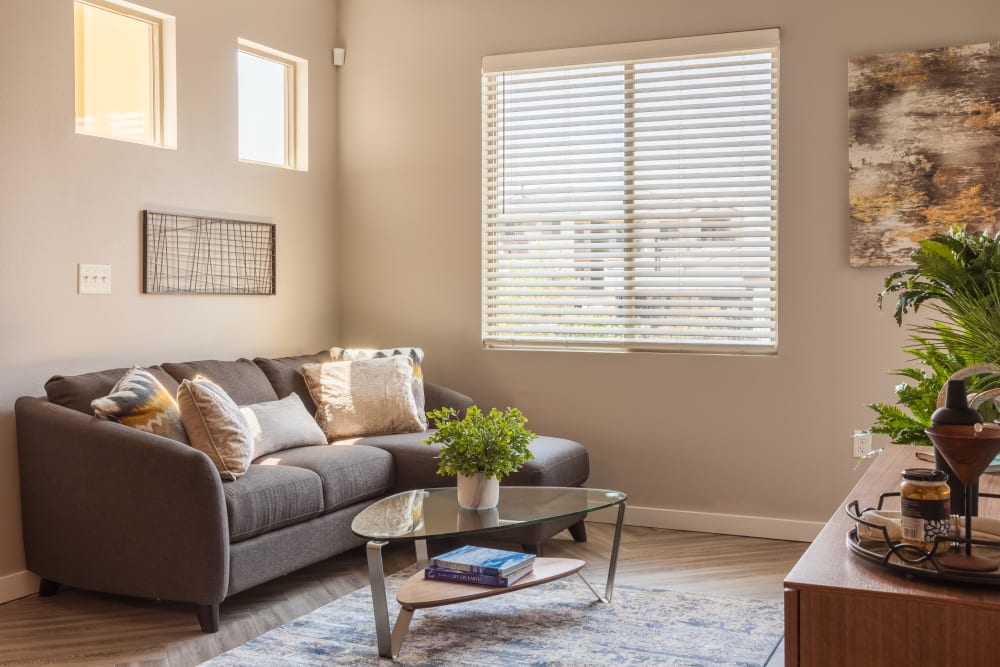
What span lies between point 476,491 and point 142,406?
1272mm

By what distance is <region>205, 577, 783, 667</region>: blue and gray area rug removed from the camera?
302cm

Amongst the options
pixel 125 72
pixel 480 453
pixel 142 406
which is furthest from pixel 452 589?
pixel 125 72

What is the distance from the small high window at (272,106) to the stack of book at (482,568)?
8.30ft

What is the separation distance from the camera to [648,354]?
4879 millimetres

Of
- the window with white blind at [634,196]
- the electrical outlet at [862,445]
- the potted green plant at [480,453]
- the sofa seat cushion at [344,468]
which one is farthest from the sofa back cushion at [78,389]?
the electrical outlet at [862,445]

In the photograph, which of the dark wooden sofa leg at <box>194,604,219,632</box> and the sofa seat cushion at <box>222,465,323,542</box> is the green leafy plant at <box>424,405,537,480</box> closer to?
the sofa seat cushion at <box>222,465,323,542</box>

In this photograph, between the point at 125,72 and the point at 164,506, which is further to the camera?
the point at 125,72

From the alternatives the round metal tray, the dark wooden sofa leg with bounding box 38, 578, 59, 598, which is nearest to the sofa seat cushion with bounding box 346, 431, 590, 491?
the dark wooden sofa leg with bounding box 38, 578, 59, 598

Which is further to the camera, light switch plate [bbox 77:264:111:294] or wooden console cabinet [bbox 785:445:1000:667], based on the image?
light switch plate [bbox 77:264:111:294]

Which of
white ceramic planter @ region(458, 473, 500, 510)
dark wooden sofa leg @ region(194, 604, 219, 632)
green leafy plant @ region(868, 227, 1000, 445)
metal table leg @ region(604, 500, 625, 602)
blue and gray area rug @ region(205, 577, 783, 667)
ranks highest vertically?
green leafy plant @ region(868, 227, 1000, 445)

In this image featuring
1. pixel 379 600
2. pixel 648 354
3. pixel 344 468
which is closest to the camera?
pixel 379 600

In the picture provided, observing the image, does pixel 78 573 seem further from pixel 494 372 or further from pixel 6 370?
pixel 494 372

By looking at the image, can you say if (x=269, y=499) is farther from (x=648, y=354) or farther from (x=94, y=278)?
(x=648, y=354)

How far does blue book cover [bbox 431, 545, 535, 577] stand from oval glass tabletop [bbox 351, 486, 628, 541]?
0.13 metres
